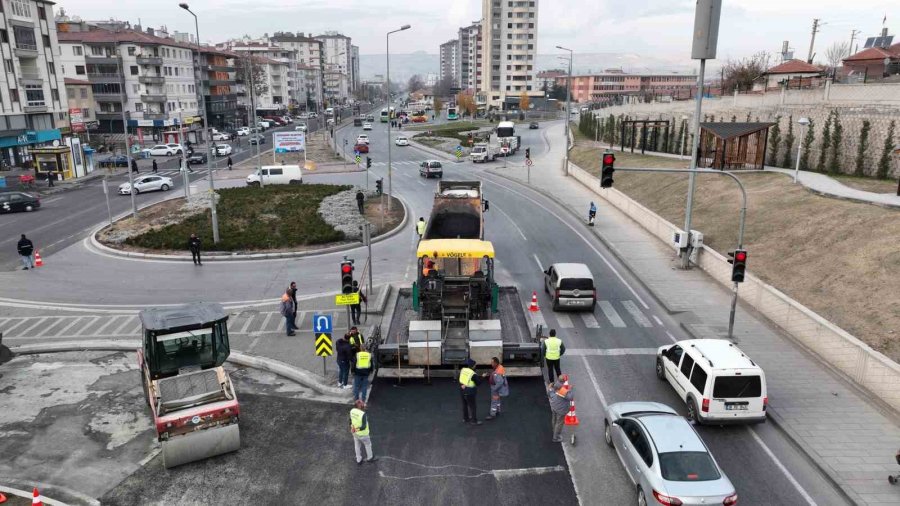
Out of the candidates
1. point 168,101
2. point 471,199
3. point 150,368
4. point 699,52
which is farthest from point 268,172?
point 168,101

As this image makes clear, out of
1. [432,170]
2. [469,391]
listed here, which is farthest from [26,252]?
[432,170]

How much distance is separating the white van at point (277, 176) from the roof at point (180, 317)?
36711 millimetres

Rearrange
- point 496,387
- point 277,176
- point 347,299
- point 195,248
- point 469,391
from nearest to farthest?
1. point 469,391
2. point 496,387
3. point 347,299
4. point 195,248
5. point 277,176

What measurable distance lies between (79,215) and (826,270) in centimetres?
4108

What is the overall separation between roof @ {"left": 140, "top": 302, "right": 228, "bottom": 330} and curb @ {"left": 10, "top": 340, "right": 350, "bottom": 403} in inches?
124

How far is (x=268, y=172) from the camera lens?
4947cm

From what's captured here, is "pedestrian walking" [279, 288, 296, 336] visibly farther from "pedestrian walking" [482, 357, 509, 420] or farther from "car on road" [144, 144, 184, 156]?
"car on road" [144, 144, 184, 156]

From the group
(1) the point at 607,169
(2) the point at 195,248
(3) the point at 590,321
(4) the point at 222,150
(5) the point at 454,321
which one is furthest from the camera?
(4) the point at 222,150

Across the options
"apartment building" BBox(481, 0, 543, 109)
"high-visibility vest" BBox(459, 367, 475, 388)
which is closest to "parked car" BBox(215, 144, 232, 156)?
"high-visibility vest" BBox(459, 367, 475, 388)

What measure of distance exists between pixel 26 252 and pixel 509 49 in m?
133

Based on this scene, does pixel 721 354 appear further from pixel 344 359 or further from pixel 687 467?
pixel 344 359

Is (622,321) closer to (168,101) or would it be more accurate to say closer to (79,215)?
(79,215)

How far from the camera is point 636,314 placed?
21.0 m

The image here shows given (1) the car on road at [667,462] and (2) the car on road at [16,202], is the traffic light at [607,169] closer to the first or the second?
(1) the car on road at [667,462]
